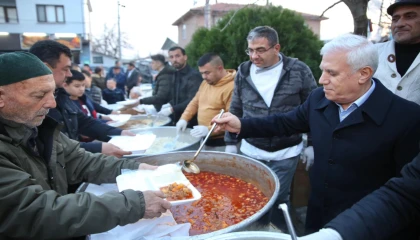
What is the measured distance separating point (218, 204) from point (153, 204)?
28.6 inches

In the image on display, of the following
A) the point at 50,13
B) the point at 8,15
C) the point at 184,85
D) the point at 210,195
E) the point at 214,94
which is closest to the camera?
the point at 210,195

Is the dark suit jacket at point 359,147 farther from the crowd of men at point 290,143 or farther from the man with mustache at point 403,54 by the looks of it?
the man with mustache at point 403,54

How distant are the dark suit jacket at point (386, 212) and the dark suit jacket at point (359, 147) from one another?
0.35 metres

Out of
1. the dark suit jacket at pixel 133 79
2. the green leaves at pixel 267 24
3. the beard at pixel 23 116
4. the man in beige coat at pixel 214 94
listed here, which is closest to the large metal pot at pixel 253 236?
the beard at pixel 23 116

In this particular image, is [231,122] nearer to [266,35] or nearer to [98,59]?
[266,35]

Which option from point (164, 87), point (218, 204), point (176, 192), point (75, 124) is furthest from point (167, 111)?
point (176, 192)

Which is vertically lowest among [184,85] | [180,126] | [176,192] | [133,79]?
[133,79]

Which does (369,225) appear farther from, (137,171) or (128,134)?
(128,134)

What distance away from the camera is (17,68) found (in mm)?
1276

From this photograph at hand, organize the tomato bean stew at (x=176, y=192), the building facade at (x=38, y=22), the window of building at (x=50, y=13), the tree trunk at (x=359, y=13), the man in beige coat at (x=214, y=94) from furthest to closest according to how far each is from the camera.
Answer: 1. the window of building at (x=50, y=13)
2. the building facade at (x=38, y=22)
3. the man in beige coat at (x=214, y=94)
4. the tree trunk at (x=359, y=13)
5. the tomato bean stew at (x=176, y=192)

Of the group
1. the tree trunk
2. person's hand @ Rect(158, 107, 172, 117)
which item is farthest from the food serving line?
the tree trunk

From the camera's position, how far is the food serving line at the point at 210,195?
4.52 feet

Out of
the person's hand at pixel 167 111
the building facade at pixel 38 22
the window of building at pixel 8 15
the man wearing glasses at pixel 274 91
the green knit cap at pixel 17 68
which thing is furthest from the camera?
the building facade at pixel 38 22

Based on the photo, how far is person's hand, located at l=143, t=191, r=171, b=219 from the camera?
1.33 metres
